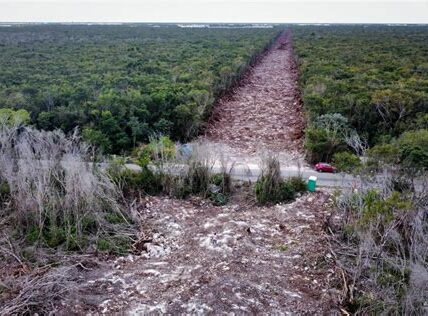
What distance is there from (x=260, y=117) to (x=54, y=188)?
11229mm

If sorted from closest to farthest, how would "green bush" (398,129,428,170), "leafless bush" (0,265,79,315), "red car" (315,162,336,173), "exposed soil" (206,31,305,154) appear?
"leafless bush" (0,265,79,315)
"green bush" (398,129,428,170)
"red car" (315,162,336,173)
"exposed soil" (206,31,305,154)

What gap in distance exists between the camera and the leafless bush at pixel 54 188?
8164 mm

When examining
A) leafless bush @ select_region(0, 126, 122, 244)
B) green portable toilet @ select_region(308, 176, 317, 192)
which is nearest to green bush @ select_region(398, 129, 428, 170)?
green portable toilet @ select_region(308, 176, 317, 192)

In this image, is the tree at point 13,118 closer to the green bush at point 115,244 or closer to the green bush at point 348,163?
the green bush at point 115,244

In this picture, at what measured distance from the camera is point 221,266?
23.9ft

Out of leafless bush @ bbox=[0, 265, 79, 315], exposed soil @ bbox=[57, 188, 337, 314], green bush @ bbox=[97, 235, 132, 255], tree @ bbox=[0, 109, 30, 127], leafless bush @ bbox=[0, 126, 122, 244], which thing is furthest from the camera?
tree @ bbox=[0, 109, 30, 127]

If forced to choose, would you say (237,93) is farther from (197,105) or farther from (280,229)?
(280,229)

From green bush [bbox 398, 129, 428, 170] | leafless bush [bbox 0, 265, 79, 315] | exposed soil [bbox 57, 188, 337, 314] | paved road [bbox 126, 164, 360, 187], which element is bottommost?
exposed soil [bbox 57, 188, 337, 314]

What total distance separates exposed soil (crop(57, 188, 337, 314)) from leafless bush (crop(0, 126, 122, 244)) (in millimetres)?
1146

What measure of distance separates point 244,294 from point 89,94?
12.4 meters

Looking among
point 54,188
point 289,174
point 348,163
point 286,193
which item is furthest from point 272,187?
point 54,188

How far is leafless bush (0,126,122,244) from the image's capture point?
8164 mm

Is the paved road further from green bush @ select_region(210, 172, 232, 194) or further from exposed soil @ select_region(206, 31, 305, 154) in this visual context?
exposed soil @ select_region(206, 31, 305, 154)

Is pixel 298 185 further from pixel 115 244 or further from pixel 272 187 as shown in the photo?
pixel 115 244
